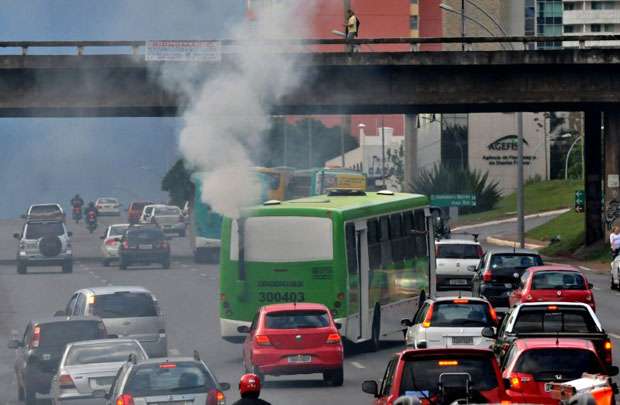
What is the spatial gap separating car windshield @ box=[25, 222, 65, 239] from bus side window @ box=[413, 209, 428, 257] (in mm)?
26875

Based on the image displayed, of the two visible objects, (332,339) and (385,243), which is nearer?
(332,339)

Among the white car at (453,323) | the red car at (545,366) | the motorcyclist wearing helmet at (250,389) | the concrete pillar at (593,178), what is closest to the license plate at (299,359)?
the white car at (453,323)

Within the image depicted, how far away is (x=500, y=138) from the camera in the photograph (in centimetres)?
12331

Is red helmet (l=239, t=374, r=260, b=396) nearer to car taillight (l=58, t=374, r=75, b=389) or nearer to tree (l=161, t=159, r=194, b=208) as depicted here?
car taillight (l=58, t=374, r=75, b=389)

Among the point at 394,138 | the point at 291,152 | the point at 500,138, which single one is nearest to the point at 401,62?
the point at 500,138

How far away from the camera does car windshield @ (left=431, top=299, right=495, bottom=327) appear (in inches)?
1097

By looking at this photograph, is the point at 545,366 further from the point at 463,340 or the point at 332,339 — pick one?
the point at 463,340

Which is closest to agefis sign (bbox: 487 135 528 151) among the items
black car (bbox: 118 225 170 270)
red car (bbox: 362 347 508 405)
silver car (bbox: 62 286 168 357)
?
black car (bbox: 118 225 170 270)

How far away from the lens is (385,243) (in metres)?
34.7

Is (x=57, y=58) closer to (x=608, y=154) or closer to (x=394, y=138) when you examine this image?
(x=608, y=154)

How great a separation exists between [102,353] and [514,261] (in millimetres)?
20011

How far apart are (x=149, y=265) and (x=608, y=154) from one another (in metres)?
20.3

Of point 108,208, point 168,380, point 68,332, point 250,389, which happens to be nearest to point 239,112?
point 68,332

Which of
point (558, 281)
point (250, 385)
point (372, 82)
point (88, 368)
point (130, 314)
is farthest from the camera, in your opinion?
point (372, 82)
